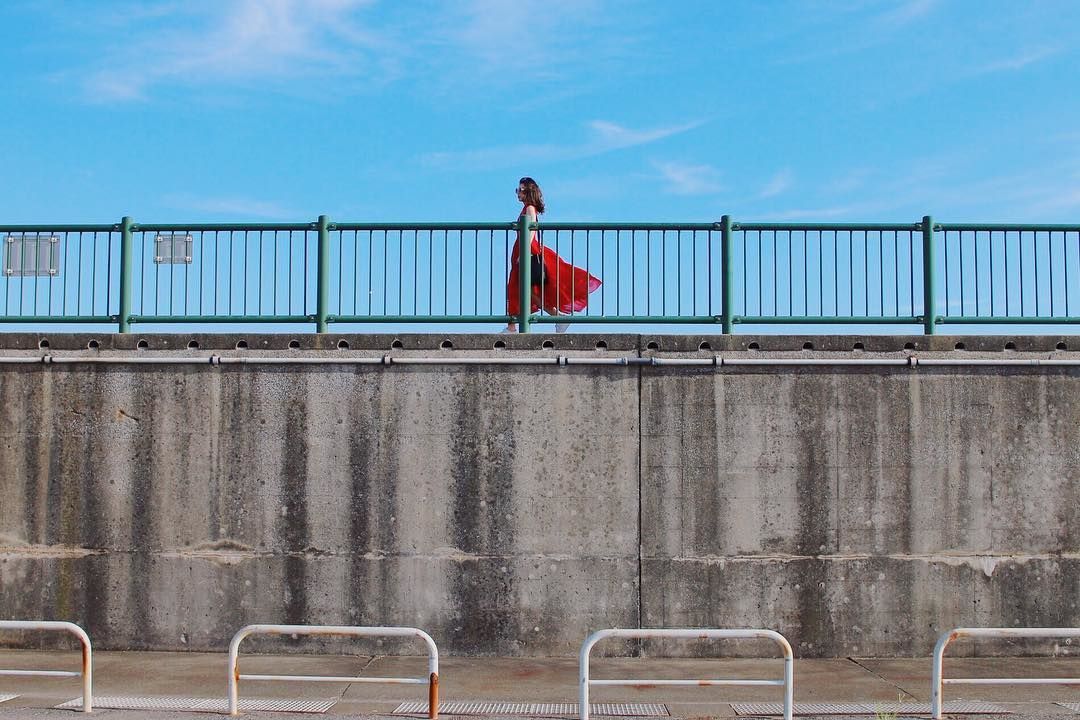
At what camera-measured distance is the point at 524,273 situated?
10.7 metres

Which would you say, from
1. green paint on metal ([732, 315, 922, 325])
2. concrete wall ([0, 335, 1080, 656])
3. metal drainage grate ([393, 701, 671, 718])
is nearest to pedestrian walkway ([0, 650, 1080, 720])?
metal drainage grate ([393, 701, 671, 718])

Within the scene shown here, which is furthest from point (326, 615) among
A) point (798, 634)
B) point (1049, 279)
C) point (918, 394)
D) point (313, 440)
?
point (1049, 279)

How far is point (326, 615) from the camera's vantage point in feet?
33.7

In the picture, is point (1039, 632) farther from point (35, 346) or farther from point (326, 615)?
point (35, 346)

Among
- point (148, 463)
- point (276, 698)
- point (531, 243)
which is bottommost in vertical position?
point (276, 698)

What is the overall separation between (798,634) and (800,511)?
1.18m

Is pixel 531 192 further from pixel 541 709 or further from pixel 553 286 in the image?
pixel 541 709

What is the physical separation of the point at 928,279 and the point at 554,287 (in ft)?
12.4

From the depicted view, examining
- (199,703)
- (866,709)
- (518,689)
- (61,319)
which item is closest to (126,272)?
(61,319)

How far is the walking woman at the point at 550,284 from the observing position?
10.8 meters

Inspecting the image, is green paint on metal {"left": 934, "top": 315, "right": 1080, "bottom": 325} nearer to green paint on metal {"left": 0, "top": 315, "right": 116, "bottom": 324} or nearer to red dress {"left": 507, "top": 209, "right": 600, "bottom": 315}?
red dress {"left": 507, "top": 209, "right": 600, "bottom": 315}

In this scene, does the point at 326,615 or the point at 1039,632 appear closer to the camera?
the point at 1039,632

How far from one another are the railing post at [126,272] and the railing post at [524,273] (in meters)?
4.01

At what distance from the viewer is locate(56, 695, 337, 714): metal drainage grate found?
25.9ft
